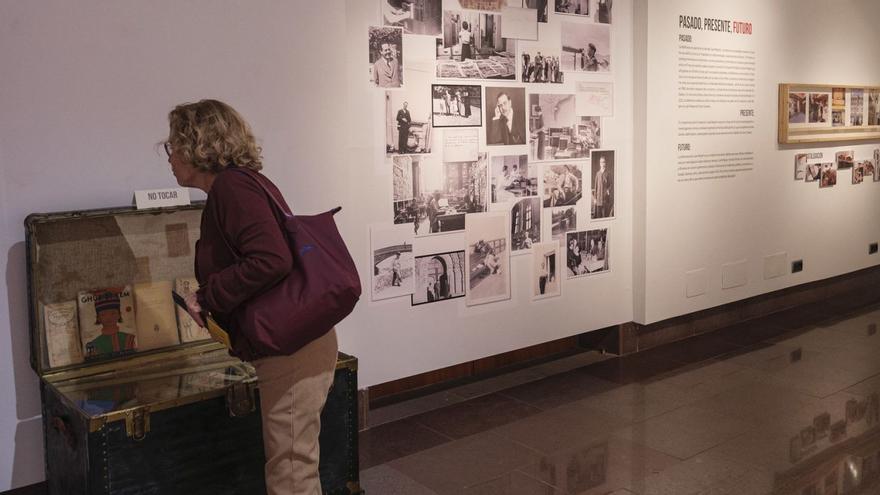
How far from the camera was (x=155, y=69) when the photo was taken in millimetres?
3961

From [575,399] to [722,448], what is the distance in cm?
110

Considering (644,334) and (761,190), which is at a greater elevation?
(761,190)

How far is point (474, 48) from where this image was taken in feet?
17.5

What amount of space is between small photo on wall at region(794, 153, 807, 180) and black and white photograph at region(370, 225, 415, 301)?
4.30 meters

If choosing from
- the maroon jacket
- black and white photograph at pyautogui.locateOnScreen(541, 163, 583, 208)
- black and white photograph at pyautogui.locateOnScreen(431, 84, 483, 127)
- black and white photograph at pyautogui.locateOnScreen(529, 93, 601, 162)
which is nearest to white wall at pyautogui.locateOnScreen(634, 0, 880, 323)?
black and white photograph at pyautogui.locateOnScreen(529, 93, 601, 162)

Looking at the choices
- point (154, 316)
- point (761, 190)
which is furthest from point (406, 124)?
point (761, 190)

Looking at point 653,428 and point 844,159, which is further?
point 844,159

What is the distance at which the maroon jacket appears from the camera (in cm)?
278

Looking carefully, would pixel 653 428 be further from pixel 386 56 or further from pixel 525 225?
pixel 386 56

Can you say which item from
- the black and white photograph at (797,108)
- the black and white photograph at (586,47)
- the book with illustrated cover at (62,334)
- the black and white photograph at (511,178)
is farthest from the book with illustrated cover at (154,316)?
the black and white photograph at (797,108)

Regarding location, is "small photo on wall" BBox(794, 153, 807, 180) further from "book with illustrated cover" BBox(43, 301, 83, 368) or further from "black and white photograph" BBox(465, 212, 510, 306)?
"book with illustrated cover" BBox(43, 301, 83, 368)

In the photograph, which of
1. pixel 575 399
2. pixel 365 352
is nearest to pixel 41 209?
pixel 365 352

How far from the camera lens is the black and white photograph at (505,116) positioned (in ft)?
17.8

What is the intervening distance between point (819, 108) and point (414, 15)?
464cm
